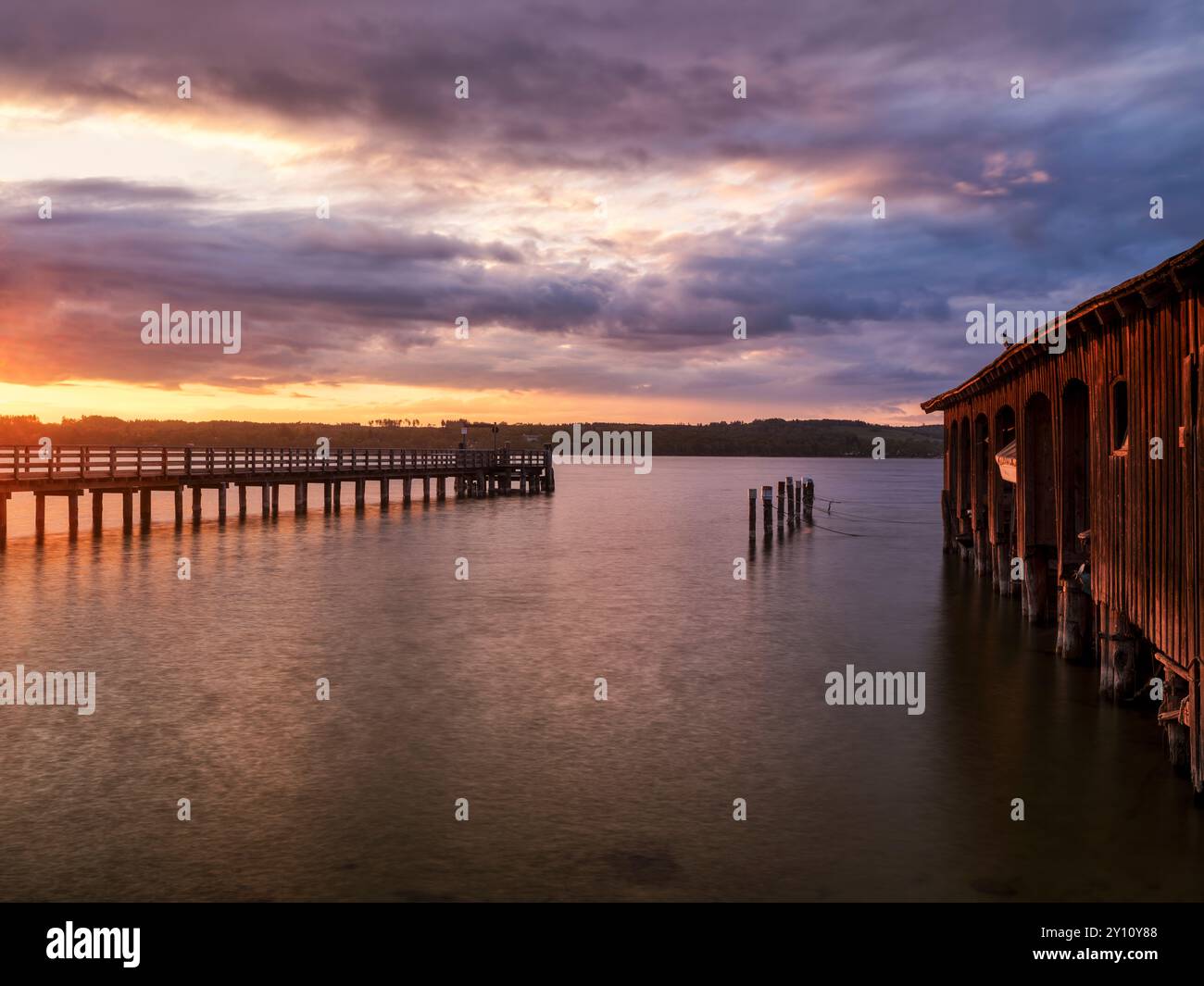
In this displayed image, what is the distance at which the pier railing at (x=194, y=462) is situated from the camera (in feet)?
116

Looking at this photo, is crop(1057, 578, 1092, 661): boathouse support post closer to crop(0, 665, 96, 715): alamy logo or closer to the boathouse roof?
the boathouse roof

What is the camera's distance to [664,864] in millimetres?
8461

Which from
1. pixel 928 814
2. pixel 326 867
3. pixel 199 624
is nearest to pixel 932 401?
pixel 199 624

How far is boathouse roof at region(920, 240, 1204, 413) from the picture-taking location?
870cm

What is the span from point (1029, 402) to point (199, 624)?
16297 millimetres

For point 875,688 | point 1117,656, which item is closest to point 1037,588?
point 875,688

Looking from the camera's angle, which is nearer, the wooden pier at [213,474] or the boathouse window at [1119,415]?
the boathouse window at [1119,415]

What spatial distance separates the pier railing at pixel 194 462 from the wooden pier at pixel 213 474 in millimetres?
43

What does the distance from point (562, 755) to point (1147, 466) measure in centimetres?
690

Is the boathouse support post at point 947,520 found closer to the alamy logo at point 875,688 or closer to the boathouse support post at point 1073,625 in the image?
the boathouse support post at point 1073,625
